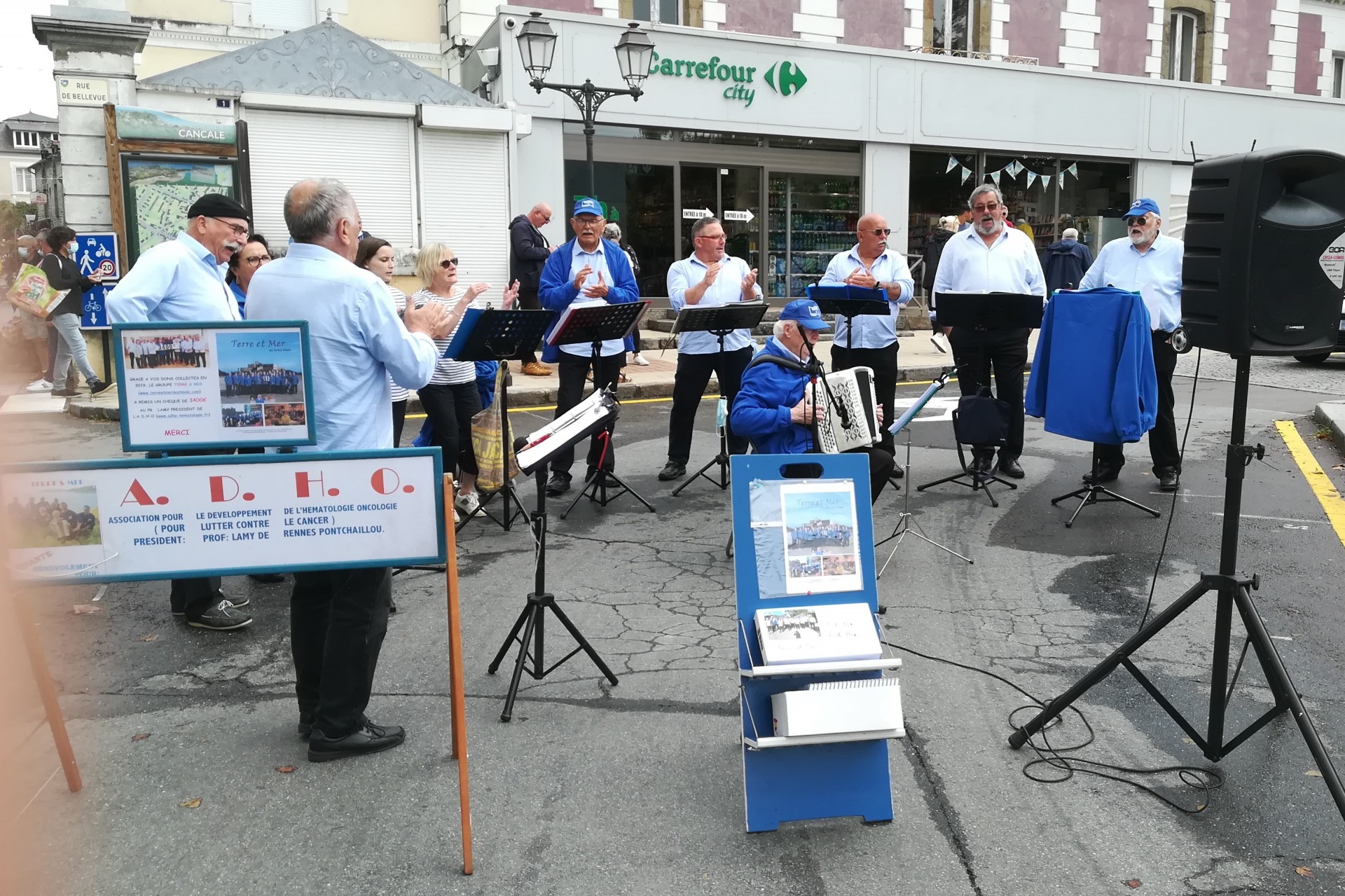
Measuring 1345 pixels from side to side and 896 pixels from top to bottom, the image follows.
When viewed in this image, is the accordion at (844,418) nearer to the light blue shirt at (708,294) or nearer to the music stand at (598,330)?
the music stand at (598,330)

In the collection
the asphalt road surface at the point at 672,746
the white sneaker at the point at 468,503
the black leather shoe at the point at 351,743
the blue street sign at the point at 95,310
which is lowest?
the asphalt road surface at the point at 672,746

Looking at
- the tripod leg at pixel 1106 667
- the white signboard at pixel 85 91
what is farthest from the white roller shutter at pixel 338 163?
the tripod leg at pixel 1106 667

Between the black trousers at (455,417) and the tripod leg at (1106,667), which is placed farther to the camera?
the black trousers at (455,417)

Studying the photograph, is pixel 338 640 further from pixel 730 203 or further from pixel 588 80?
pixel 730 203

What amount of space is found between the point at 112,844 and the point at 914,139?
1940cm

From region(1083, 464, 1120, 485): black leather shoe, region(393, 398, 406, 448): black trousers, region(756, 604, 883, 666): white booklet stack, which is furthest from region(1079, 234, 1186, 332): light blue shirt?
region(756, 604, 883, 666): white booklet stack

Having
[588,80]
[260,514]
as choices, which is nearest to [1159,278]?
[260,514]

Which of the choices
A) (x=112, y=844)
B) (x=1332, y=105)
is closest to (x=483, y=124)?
(x=112, y=844)

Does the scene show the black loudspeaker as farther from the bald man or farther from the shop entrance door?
the shop entrance door

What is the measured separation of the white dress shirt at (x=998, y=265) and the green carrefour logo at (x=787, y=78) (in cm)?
1174

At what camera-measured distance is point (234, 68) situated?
13.7 meters

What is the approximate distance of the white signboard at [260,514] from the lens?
3223 millimetres

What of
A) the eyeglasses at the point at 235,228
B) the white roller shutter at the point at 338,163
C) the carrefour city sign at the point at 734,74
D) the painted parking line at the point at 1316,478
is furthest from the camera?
the carrefour city sign at the point at 734,74

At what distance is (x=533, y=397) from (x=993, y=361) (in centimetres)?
577
